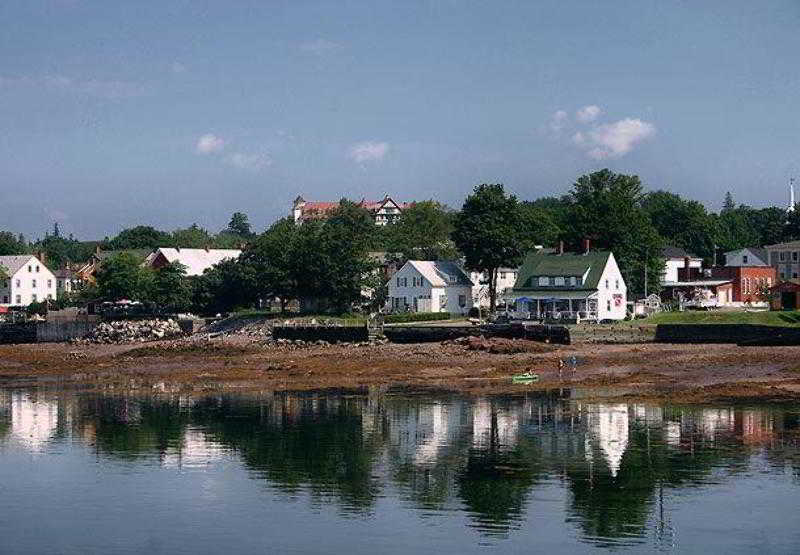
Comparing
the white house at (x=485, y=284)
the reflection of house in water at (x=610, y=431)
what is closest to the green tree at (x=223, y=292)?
the white house at (x=485, y=284)

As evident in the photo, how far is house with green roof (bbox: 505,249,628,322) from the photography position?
91250 millimetres

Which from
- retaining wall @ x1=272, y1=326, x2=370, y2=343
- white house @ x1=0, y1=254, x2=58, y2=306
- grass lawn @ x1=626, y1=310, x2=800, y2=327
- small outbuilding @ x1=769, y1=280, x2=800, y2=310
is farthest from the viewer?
white house @ x1=0, y1=254, x2=58, y2=306

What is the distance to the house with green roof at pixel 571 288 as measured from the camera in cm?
9125

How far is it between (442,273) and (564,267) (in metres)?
15.7

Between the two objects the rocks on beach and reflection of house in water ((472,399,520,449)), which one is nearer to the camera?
reflection of house in water ((472,399,520,449))

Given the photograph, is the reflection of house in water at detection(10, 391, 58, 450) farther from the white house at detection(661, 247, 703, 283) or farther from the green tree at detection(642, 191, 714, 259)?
the green tree at detection(642, 191, 714, 259)

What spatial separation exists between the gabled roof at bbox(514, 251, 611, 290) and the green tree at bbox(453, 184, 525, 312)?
458cm

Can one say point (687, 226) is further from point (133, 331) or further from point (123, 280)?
point (133, 331)

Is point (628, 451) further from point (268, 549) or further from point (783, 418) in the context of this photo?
point (268, 549)

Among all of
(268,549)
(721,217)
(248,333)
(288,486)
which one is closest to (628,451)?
(288,486)

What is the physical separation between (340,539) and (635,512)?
24.7ft

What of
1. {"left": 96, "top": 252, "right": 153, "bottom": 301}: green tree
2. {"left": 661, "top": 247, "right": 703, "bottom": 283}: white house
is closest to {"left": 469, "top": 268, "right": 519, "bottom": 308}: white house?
{"left": 661, "top": 247, "right": 703, "bottom": 283}: white house

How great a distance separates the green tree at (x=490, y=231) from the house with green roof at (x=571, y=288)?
5.30 m

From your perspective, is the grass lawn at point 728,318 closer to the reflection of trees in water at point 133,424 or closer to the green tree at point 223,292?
Result: the green tree at point 223,292
